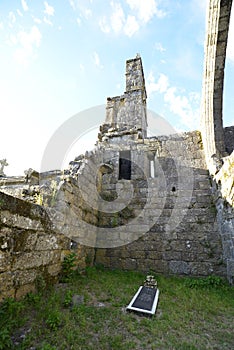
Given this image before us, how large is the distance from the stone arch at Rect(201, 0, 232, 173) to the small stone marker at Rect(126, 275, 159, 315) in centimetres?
329

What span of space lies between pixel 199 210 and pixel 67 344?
409cm

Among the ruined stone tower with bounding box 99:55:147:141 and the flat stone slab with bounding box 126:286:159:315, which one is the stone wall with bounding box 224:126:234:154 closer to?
the ruined stone tower with bounding box 99:55:147:141

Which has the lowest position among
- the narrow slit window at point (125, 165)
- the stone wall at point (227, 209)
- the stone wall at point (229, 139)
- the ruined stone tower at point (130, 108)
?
the stone wall at point (227, 209)

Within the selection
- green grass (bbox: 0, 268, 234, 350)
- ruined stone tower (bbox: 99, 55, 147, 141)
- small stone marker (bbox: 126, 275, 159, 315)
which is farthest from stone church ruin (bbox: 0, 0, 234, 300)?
small stone marker (bbox: 126, 275, 159, 315)

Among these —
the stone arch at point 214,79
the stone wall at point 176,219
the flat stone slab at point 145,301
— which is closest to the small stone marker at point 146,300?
the flat stone slab at point 145,301

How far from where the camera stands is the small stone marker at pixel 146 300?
2480 millimetres

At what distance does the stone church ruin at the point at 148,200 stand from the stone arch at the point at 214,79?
0.02 metres

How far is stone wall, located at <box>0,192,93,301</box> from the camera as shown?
2.14 meters

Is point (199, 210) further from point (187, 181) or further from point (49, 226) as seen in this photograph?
point (49, 226)

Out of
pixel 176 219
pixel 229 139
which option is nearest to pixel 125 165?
pixel 176 219

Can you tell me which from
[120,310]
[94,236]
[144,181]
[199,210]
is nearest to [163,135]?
[144,181]

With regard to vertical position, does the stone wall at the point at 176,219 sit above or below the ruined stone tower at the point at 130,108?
below

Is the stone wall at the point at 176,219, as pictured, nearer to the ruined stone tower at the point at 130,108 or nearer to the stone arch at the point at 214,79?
the stone arch at the point at 214,79

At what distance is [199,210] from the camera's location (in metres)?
4.88
